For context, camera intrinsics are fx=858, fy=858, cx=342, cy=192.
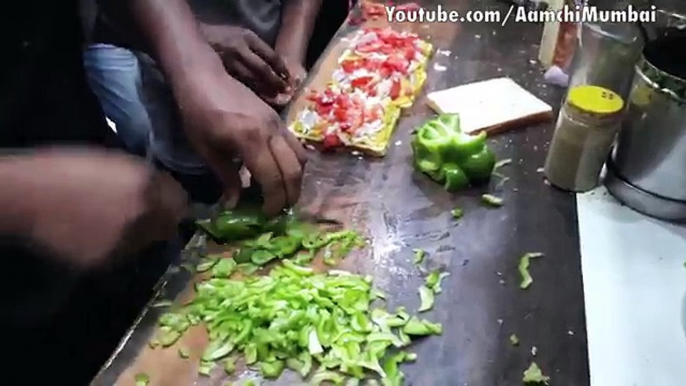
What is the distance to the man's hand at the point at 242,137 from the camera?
101 centimetres

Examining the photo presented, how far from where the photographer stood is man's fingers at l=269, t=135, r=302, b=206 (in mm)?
1011

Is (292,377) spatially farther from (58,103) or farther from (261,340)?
(58,103)

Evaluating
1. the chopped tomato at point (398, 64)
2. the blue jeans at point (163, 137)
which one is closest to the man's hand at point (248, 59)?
the blue jeans at point (163, 137)

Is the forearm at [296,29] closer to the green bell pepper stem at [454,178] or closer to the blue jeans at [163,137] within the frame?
the blue jeans at [163,137]

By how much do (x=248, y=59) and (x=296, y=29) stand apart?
0.25 m

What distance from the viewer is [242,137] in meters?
1.00

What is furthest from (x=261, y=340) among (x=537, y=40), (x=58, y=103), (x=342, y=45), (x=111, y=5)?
(x=537, y=40)

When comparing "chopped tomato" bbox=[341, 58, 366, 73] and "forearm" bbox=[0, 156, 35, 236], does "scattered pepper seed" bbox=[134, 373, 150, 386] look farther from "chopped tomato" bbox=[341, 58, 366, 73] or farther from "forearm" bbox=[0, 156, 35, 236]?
"chopped tomato" bbox=[341, 58, 366, 73]

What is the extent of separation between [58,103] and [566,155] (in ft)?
2.19

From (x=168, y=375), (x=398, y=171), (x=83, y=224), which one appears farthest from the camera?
(x=398, y=171)

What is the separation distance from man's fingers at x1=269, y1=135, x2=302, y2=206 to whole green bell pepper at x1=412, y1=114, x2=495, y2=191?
0.83 ft

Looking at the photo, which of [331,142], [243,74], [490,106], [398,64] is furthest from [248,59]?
[490,106]

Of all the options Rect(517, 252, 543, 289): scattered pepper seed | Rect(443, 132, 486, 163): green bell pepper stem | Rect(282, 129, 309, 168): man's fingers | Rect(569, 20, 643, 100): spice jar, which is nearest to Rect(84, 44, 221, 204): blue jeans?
Rect(282, 129, 309, 168): man's fingers

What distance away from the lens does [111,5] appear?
1.14 meters
